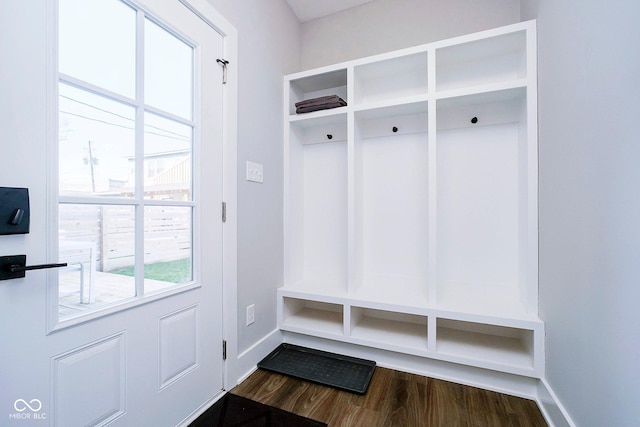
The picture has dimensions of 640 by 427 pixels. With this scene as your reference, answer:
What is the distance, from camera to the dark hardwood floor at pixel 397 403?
1320 millimetres

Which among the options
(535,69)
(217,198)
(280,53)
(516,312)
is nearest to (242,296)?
(217,198)

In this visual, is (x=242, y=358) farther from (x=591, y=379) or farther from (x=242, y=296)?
(x=591, y=379)

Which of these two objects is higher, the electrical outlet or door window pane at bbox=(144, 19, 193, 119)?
door window pane at bbox=(144, 19, 193, 119)

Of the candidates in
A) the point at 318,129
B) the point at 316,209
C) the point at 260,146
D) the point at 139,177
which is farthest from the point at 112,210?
the point at 318,129

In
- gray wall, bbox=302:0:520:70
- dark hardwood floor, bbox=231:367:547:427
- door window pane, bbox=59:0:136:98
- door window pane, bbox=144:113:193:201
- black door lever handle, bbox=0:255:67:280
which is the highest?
gray wall, bbox=302:0:520:70

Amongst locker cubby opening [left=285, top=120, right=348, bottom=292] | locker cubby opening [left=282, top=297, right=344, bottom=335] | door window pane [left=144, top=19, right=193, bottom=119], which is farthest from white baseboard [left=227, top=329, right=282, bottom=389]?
door window pane [left=144, top=19, right=193, bottom=119]

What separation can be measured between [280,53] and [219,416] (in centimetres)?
236

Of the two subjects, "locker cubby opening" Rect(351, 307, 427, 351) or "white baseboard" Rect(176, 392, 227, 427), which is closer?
"white baseboard" Rect(176, 392, 227, 427)

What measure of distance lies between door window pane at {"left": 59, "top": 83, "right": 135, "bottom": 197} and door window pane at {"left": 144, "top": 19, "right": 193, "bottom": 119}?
162 millimetres

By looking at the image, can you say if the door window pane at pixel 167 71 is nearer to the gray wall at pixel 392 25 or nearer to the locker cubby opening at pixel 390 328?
the gray wall at pixel 392 25

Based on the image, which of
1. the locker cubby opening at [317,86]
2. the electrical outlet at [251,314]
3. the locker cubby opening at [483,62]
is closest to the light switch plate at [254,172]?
the locker cubby opening at [317,86]

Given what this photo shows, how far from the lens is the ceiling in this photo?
2115 mm

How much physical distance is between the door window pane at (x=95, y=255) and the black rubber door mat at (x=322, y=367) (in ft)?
3.50

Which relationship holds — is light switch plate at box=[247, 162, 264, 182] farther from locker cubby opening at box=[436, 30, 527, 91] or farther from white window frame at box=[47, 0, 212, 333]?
locker cubby opening at box=[436, 30, 527, 91]
